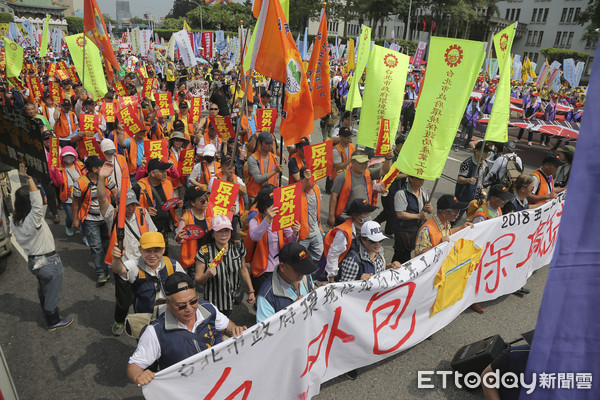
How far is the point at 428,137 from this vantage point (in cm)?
467

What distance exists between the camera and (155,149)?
5871 millimetres

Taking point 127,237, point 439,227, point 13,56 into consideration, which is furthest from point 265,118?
point 13,56

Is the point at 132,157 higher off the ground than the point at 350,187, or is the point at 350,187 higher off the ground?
the point at 350,187

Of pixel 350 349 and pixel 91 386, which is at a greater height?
pixel 350 349

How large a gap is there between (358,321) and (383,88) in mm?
3667

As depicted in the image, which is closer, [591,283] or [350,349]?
[591,283]

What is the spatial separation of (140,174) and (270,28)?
315cm

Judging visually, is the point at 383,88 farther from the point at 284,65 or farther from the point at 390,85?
the point at 284,65

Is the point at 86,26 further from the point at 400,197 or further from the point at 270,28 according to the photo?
the point at 400,197

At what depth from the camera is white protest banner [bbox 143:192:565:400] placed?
2596mm

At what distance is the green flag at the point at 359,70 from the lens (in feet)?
25.4

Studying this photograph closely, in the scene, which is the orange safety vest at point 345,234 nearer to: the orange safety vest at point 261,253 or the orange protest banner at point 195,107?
the orange safety vest at point 261,253

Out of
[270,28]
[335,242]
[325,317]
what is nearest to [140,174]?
[270,28]

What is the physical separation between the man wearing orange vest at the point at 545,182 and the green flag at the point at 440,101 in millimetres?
2151
